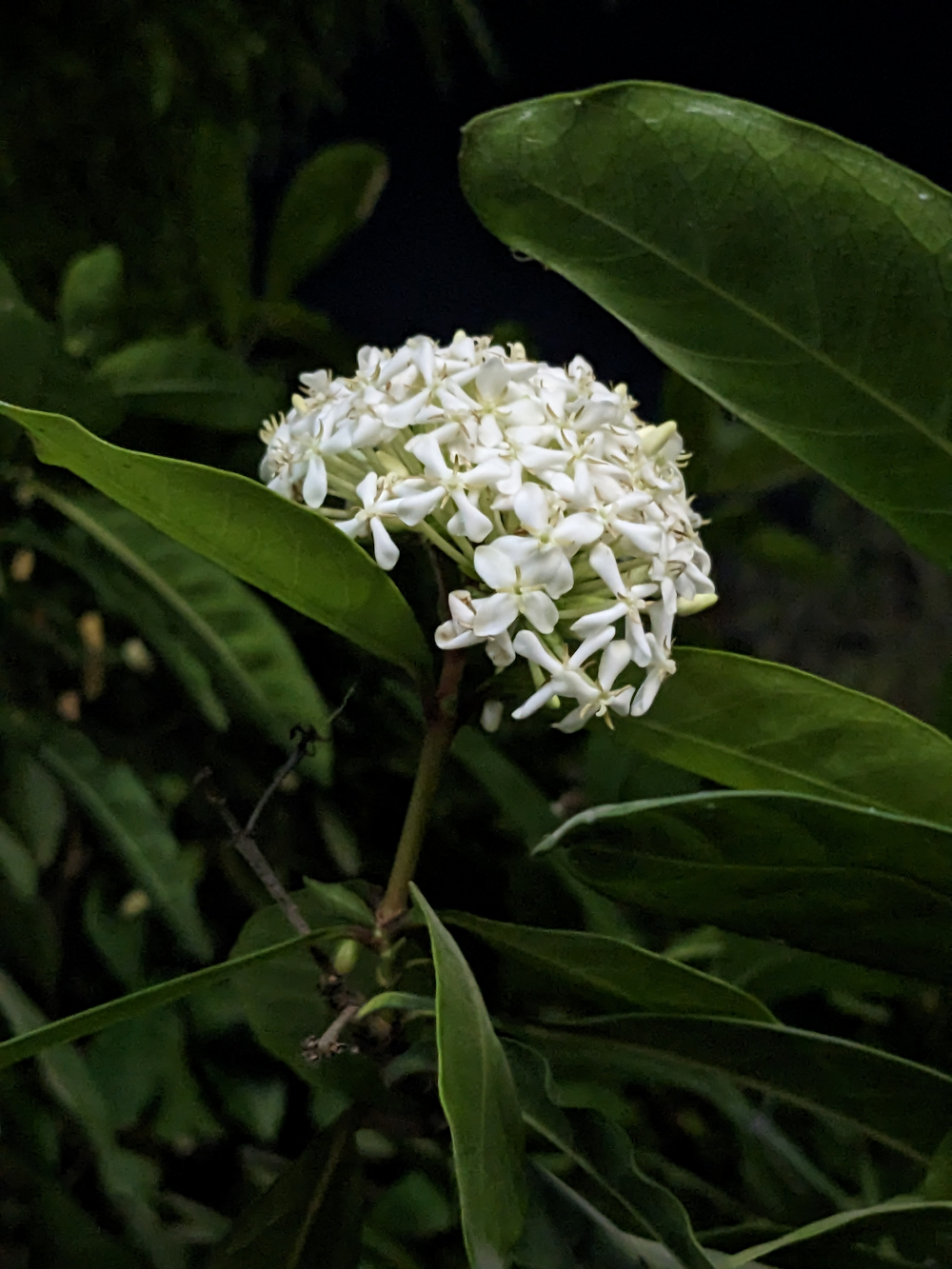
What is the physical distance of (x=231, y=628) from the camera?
0.53 m

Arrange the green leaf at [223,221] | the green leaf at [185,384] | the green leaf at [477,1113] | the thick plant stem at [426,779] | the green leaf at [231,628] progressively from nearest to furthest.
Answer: the green leaf at [477,1113] → the thick plant stem at [426,779] → the green leaf at [231,628] → the green leaf at [185,384] → the green leaf at [223,221]

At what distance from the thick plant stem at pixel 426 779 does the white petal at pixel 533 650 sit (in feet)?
0.17

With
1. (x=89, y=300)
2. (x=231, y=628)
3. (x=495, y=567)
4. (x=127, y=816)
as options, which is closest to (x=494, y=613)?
(x=495, y=567)

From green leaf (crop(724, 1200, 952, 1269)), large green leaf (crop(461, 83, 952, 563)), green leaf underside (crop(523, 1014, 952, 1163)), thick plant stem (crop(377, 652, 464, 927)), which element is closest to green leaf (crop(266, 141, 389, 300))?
large green leaf (crop(461, 83, 952, 563))

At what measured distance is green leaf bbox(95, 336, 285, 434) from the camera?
618mm

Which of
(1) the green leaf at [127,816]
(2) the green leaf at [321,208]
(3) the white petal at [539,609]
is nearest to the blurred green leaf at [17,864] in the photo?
(1) the green leaf at [127,816]

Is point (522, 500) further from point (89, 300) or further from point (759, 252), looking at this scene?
point (89, 300)

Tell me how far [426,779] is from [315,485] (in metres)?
0.13

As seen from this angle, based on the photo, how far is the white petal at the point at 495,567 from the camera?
1.08 ft

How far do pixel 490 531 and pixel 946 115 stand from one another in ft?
4.24

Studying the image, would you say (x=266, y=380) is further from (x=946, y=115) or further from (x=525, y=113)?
(x=946, y=115)

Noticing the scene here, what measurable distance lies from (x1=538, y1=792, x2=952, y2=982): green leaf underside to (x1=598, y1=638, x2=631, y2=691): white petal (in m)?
0.04

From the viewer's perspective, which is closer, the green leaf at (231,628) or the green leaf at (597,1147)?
the green leaf at (597,1147)

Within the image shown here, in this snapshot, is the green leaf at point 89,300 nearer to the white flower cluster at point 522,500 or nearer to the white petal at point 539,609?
the white flower cluster at point 522,500
